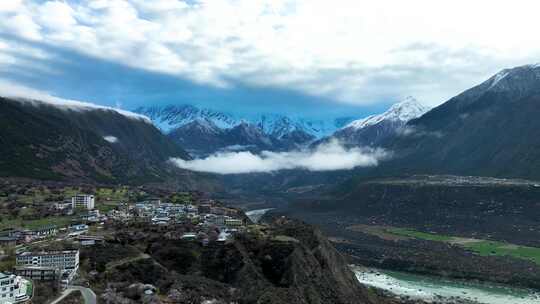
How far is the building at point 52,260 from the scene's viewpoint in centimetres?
6901

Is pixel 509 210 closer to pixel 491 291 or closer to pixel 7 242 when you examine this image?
pixel 491 291

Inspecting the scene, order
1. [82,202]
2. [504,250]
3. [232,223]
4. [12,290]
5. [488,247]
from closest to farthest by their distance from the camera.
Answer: [12,290]
[232,223]
[82,202]
[504,250]
[488,247]

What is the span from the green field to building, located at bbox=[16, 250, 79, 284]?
4020 inches

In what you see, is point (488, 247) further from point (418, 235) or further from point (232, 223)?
point (232, 223)

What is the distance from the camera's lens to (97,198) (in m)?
139

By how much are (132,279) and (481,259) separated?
92082mm

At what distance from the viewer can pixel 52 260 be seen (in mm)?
69312

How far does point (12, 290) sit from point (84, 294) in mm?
7125

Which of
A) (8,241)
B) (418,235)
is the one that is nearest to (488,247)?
(418,235)

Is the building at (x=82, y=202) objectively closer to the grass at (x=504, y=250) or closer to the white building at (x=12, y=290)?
the white building at (x=12, y=290)

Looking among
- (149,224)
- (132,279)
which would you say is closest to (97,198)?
(149,224)

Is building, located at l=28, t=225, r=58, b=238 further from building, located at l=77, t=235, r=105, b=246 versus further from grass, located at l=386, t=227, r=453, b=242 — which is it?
grass, located at l=386, t=227, r=453, b=242

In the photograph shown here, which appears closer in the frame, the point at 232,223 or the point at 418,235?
the point at 232,223

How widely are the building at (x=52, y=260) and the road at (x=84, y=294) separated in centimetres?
531
